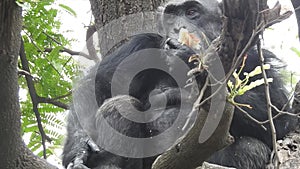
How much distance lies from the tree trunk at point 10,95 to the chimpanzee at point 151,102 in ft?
2.88

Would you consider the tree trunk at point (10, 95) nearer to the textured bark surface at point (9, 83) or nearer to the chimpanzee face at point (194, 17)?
the textured bark surface at point (9, 83)

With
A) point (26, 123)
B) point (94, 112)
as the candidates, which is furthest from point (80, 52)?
point (94, 112)

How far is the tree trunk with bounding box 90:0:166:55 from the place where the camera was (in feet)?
14.4

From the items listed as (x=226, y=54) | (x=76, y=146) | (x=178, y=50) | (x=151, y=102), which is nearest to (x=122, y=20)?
(x=151, y=102)

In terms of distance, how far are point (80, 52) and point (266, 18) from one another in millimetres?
3214

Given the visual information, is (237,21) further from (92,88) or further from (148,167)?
(92,88)

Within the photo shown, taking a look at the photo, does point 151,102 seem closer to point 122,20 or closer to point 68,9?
point 122,20

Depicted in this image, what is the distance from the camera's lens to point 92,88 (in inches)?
161

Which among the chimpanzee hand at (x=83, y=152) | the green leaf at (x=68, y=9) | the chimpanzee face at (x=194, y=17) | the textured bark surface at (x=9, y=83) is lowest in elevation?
the chimpanzee hand at (x=83, y=152)

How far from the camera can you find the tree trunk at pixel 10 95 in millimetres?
2301

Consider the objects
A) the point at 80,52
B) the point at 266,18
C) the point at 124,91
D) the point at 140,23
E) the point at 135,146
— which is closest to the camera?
the point at 266,18

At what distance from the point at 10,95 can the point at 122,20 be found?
211 cm

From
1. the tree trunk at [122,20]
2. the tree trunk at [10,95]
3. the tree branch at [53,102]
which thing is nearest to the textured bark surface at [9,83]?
the tree trunk at [10,95]

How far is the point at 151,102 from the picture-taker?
12.8 ft
